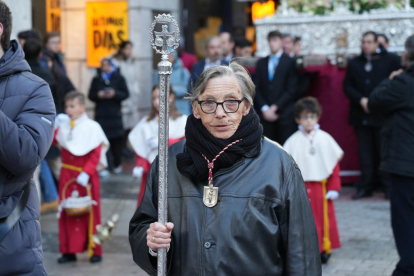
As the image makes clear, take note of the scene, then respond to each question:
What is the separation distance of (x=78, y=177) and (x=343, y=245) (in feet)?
8.99

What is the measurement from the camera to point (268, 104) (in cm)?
1022

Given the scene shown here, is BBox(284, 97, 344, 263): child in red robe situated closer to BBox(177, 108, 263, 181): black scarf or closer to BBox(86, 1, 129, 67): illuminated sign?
BBox(177, 108, 263, 181): black scarf

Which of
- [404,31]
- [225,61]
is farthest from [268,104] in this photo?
[404,31]

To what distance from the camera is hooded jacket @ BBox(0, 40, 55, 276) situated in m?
3.48

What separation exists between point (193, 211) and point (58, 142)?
14.0 feet

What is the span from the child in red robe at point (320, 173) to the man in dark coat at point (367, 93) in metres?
2.93

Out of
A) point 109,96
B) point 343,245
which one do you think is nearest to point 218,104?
point 343,245

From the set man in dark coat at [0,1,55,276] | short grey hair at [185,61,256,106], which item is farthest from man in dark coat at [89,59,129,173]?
short grey hair at [185,61,256,106]

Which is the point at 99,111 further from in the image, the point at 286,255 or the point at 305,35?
the point at 286,255

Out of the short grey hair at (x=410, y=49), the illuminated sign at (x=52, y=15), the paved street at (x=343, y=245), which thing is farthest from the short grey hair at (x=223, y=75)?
the illuminated sign at (x=52, y=15)

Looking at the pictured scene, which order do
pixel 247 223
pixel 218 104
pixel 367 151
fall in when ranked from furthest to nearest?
pixel 367 151
pixel 218 104
pixel 247 223

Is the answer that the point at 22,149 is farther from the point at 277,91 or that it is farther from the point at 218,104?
the point at 277,91

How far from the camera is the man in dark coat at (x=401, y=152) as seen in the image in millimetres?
6004

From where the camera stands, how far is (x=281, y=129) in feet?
33.3
